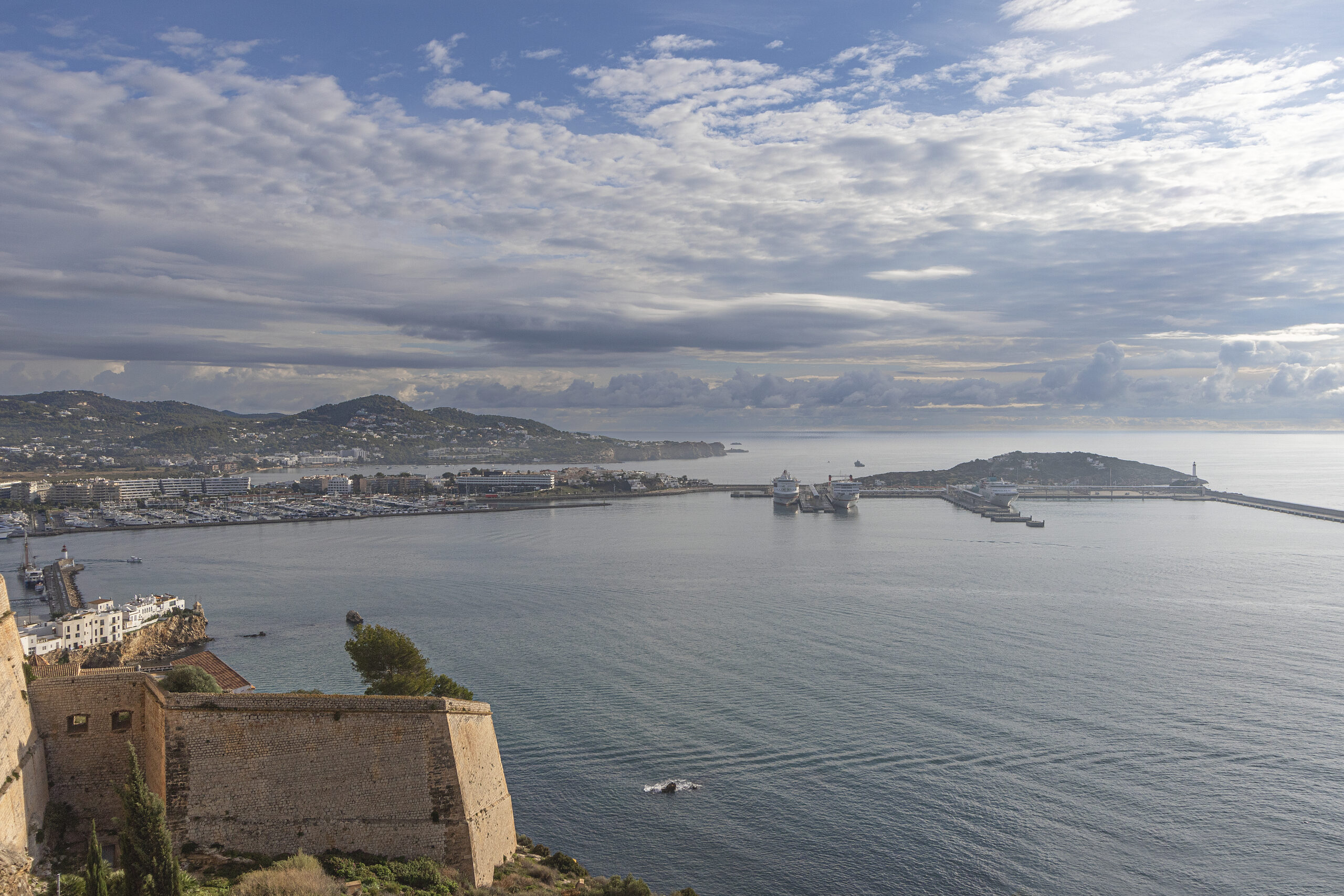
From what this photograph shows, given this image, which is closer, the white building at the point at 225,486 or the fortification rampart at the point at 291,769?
the fortification rampart at the point at 291,769

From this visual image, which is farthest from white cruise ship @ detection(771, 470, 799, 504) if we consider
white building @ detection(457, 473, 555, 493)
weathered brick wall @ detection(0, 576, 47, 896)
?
weathered brick wall @ detection(0, 576, 47, 896)

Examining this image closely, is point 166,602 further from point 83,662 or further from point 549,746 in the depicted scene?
point 549,746

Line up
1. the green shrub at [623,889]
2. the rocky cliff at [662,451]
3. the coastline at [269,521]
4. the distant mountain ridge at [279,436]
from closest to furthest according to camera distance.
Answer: the green shrub at [623,889] → the coastline at [269,521] → the distant mountain ridge at [279,436] → the rocky cliff at [662,451]

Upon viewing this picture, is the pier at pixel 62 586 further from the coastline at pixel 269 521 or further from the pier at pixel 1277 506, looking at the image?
the pier at pixel 1277 506

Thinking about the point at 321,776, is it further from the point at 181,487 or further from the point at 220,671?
the point at 181,487

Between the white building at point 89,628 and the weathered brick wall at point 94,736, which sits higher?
the weathered brick wall at point 94,736

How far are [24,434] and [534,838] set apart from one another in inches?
5825

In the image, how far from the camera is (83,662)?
72.0 feet

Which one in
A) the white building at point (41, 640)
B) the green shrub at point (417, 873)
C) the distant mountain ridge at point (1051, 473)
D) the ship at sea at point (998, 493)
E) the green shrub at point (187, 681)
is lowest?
the white building at point (41, 640)

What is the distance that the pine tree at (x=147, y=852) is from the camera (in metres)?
6.64

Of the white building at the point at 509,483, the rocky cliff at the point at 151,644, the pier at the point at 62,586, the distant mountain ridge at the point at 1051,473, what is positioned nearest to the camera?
the rocky cliff at the point at 151,644

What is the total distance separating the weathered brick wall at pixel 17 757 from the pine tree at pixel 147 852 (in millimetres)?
1434

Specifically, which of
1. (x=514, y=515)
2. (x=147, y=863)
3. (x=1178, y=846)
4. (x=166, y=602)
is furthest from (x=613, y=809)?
(x=514, y=515)

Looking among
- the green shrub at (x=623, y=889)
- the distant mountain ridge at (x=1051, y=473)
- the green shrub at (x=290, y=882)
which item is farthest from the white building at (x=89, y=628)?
the distant mountain ridge at (x=1051, y=473)
